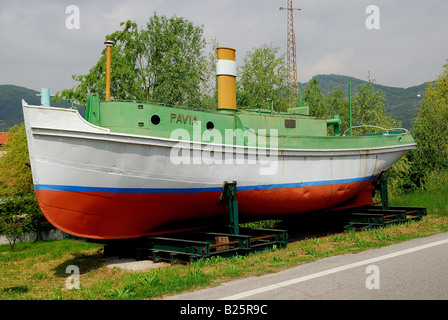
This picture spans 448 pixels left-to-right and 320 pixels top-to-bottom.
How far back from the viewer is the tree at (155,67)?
2930cm

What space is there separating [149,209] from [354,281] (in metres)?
5.09

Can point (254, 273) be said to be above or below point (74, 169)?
Answer: below

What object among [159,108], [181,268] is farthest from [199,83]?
[181,268]

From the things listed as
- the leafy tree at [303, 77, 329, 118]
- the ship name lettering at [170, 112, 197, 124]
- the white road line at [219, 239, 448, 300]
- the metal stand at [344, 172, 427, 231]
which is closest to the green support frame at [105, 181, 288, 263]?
the ship name lettering at [170, 112, 197, 124]

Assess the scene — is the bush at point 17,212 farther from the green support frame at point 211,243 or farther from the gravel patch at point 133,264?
the gravel patch at point 133,264

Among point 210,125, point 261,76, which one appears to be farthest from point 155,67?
point 210,125

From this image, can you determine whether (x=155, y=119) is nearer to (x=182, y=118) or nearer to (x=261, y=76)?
(x=182, y=118)

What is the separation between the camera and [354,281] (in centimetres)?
621

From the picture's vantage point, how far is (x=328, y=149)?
497 inches

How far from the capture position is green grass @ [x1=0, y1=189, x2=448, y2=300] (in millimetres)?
6621

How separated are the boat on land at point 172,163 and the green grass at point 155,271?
1.36 m

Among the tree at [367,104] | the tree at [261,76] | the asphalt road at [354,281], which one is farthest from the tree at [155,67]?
the asphalt road at [354,281]
